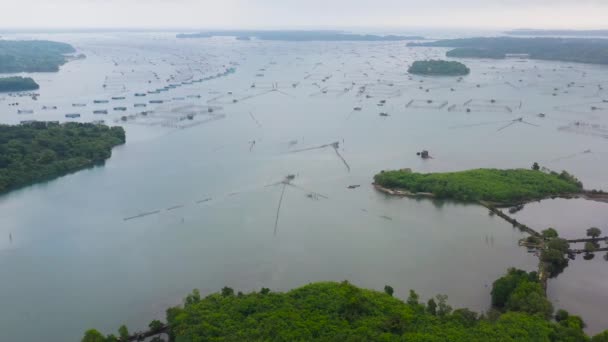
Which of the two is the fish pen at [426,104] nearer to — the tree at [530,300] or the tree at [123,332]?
the tree at [530,300]

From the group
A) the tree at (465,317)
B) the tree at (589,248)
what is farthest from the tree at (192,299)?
the tree at (589,248)

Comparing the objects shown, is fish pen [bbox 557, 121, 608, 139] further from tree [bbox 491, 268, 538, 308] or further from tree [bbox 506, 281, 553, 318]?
tree [bbox 506, 281, 553, 318]

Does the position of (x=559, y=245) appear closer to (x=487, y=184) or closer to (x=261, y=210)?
(x=487, y=184)

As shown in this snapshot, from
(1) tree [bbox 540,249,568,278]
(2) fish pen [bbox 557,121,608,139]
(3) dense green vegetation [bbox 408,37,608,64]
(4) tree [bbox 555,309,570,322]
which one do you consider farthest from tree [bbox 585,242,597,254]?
(3) dense green vegetation [bbox 408,37,608,64]

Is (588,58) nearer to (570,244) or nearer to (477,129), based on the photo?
(477,129)

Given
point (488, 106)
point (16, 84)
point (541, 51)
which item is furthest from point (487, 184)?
point (541, 51)

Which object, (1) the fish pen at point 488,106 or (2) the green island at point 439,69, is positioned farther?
(2) the green island at point 439,69
